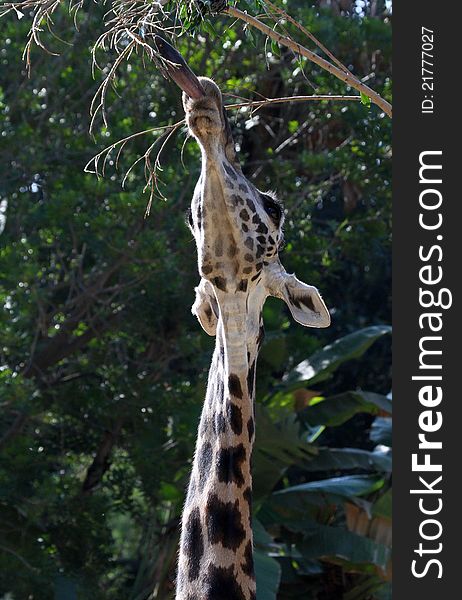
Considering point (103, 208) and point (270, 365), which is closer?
point (103, 208)

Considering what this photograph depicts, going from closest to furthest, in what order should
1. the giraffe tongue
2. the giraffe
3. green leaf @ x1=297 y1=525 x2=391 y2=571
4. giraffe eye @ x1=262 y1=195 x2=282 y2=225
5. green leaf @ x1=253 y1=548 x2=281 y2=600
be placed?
the giraffe tongue, the giraffe, giraffe eye @ x1=262 y1=195 x2=282 y2=225, green leaf @ x1=253 y1=548 x2=281 y2=600, green leaf @ x1=297 y1=525 x2=391 y2=571

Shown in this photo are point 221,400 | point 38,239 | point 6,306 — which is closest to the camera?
point 221,400

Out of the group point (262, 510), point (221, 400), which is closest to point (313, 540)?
point (262, 510)

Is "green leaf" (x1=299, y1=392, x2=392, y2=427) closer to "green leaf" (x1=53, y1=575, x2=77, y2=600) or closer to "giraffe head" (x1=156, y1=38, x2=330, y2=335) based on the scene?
"green leaf" (x1=53, y1=575, x2=77, y2=600)

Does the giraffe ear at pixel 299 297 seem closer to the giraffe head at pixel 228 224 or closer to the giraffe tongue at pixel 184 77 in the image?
the giraffe head at pixel 228 224

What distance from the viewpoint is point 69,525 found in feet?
33.6

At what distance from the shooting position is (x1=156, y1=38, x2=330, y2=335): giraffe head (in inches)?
141

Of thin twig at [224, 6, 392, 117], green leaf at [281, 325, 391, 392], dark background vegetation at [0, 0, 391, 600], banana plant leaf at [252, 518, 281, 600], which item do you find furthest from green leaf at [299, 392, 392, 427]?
thin twig at [224, 6, 392, 117]

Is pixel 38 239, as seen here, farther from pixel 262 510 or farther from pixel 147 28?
pixel 147 28

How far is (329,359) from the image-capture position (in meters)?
11.1

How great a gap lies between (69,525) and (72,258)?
2500mm

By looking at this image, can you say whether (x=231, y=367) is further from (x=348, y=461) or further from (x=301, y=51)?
(x=348, y=461)

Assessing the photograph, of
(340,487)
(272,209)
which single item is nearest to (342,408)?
(340,487)

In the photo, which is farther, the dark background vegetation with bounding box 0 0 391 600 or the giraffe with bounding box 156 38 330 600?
the dark background vegetation with bounding box 0 0 391 600
